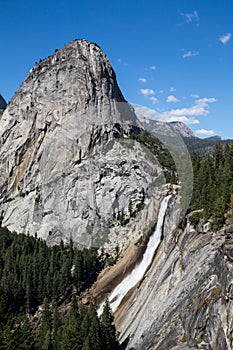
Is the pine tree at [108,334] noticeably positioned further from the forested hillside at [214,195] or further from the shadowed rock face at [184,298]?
the forested hillside at [214,195]

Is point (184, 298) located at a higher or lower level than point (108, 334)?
higher

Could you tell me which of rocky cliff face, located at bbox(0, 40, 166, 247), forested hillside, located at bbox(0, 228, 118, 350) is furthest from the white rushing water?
rocky cliff face, located at bbox(0, 40, 166, 247)

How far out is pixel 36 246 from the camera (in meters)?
62.0

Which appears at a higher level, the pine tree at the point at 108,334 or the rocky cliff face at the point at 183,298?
the rocky cliff face at the point at 183,298

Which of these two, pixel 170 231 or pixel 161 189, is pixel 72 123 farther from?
pixel 161 189

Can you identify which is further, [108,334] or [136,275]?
[136,275]

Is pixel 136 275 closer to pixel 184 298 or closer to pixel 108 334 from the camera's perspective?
pixel 108 334

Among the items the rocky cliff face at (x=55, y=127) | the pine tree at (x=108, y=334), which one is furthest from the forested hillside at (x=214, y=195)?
the rocky cliff face at (x=55, y=127)

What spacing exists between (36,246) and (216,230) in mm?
42100

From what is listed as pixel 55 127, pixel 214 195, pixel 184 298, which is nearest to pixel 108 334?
pixel 184 298

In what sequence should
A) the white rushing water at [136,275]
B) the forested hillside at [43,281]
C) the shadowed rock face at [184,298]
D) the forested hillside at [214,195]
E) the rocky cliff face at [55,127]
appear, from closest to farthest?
1. the shadowed rock face at [184,298]
2. the forested hillside at [214,195]
3. the white rushing water at [136,275]
4. the forested hillside at [43,281]
5. the rocky cliff face at [55,127]

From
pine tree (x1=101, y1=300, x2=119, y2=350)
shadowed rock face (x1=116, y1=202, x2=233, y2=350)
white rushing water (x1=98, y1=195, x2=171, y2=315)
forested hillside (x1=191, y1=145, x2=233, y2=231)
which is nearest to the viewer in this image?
shadowed rock face (x1=116, y1=202, x2=233, y2=350)

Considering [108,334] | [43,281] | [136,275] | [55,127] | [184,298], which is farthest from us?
[55,127]

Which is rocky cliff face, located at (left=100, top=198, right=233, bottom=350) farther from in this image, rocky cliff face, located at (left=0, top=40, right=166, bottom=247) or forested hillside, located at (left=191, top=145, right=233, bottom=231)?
rocky cliff face, located at (left=0, top=40, right=166, bottom=247)
